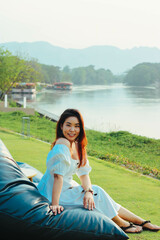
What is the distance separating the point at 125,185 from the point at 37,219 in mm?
2380

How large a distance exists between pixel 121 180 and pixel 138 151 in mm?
4291

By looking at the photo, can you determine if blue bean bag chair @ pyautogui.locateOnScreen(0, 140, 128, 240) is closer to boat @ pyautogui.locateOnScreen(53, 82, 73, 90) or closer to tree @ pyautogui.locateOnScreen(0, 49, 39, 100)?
tree @ pyautogui.locateOnScreen(0, 49, 39, 100)

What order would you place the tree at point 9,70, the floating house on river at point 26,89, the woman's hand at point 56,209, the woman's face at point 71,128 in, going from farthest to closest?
1. the floating house on river at point 26,89
2. the tree at point 9,70
3. the woman's face at point 71,128
4. the woman's hand at point 56,209

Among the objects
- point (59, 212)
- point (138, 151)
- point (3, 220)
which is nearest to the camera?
point (3, 220)

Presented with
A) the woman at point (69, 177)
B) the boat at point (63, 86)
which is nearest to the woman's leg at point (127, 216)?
the woman at point (69, 177)

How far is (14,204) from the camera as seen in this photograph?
178 cm

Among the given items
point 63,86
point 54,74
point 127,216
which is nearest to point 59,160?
point 127,216

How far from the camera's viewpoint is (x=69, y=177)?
7.27ft

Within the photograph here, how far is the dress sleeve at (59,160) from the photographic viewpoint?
2.05 m

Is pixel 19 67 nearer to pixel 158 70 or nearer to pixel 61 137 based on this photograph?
pixel 61 137

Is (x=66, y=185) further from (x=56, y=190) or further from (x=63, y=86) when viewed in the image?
(x=63, y=86)

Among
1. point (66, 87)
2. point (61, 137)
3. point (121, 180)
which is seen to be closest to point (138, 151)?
point (121, 180)

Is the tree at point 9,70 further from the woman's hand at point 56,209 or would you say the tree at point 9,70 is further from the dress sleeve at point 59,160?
the woman's hand at point 56,209

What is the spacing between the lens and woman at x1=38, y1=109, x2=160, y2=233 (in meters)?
2.05
